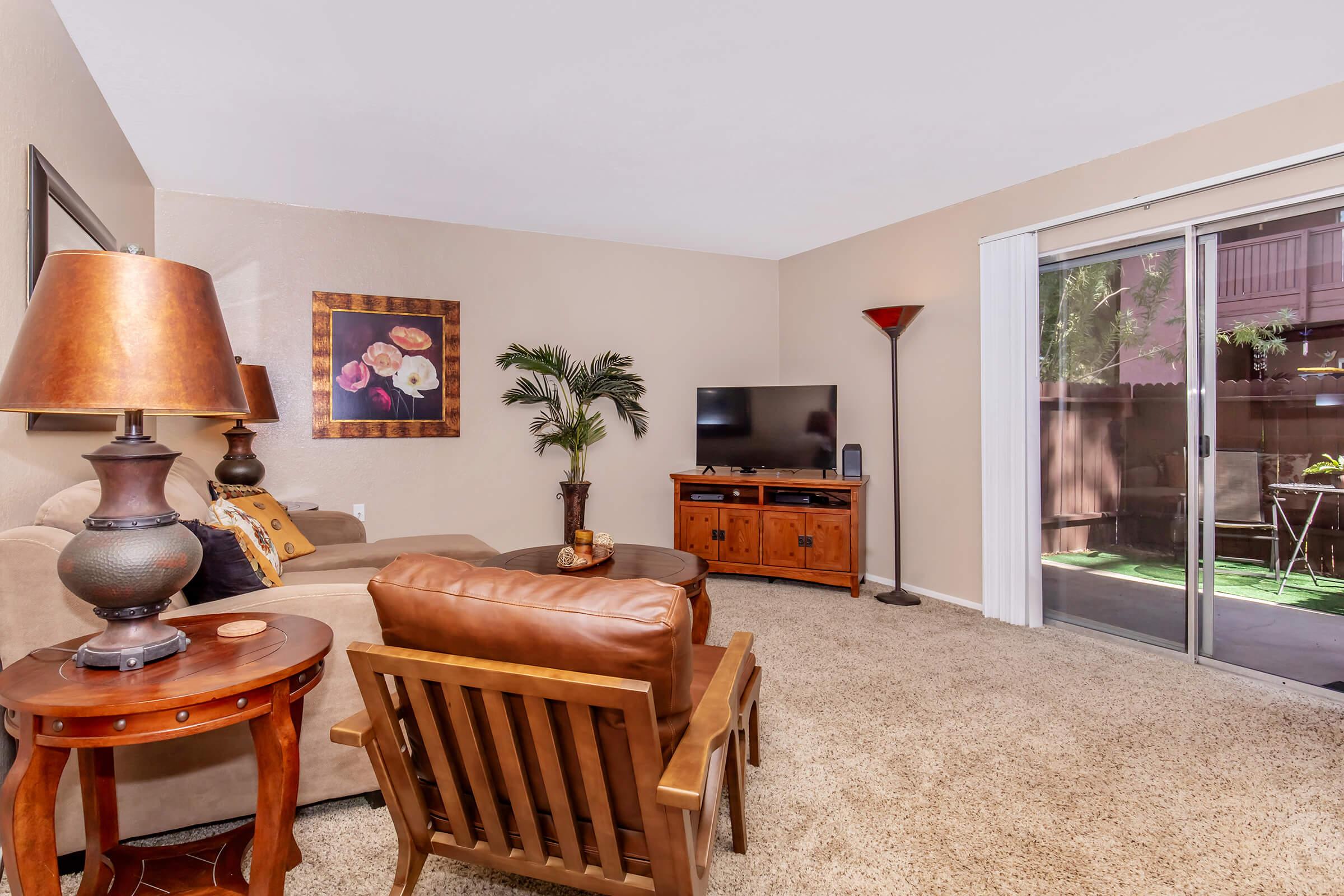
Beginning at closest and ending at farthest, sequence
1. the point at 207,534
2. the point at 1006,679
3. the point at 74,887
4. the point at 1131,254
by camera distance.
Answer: the point at 74,887
the point at 207,534
the point at 1006,679
the point at 1131,254

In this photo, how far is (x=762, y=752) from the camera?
242 centimetres

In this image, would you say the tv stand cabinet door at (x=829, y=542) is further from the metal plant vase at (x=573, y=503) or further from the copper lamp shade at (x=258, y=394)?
the copper lamp shade at (x=258, y=394)

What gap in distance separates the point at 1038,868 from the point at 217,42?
3686 mm

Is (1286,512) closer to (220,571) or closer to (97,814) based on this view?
(220,571)

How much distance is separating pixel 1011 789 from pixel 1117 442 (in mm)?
2257

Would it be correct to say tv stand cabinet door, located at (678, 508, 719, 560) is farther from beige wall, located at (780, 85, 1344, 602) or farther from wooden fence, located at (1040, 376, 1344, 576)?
wooden fence, located at (1040, 376, 1344, 576)

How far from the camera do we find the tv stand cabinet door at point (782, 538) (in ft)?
15.6

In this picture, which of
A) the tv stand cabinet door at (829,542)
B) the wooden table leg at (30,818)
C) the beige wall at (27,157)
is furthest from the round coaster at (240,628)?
the tv stand cabinet door at (829,542)

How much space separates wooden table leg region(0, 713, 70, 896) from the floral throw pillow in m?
0.81

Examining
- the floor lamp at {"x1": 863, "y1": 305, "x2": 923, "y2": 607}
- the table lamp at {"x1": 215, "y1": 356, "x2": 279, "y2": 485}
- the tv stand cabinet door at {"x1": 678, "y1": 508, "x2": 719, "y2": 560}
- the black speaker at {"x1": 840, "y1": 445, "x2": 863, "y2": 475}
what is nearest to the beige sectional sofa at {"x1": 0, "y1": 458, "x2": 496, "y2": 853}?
the table lamp at {"x1": 215, "y1": 356, "x2": 279, "y2": 485}

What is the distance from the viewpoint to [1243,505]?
322cm

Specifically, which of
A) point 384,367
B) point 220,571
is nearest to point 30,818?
point 220,571

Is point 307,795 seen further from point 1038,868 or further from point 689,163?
point 689,163

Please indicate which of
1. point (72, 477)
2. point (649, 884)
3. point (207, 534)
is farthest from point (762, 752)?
point (72, 477)
